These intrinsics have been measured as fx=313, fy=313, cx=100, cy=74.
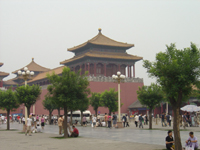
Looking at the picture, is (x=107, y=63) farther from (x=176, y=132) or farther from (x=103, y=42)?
(x=176, y=132)

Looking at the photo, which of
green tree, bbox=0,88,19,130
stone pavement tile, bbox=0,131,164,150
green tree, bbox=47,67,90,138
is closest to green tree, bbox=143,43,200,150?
stone pavement tile, bbox=0,131,164,150

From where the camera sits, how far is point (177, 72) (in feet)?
38.8

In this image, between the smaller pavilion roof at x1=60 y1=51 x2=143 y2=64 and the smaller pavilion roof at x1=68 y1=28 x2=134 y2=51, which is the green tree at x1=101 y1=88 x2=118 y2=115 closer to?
the smaller pavilion roof at x1=60 y1=51 x2=143 y2=64

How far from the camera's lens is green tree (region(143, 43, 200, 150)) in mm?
11773

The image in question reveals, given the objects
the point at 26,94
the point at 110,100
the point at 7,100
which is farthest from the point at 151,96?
the point at 7,100

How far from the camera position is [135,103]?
4903cm

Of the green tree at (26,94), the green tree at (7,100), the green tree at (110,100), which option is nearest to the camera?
the green tree at (26,94)

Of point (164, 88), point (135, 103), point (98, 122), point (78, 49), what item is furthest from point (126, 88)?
point (164, 88)

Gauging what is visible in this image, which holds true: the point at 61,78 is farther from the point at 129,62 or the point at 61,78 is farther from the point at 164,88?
the point at 129,62

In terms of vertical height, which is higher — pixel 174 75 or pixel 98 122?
pixel 174 75

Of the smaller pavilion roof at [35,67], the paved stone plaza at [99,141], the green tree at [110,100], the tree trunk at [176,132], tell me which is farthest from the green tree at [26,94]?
the smaller pavilion roof at [35,67]

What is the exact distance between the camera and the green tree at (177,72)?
1177cm

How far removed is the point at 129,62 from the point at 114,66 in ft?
8.51

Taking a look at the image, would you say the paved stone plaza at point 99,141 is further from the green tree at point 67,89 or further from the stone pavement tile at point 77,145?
the green tree at point 67,89
